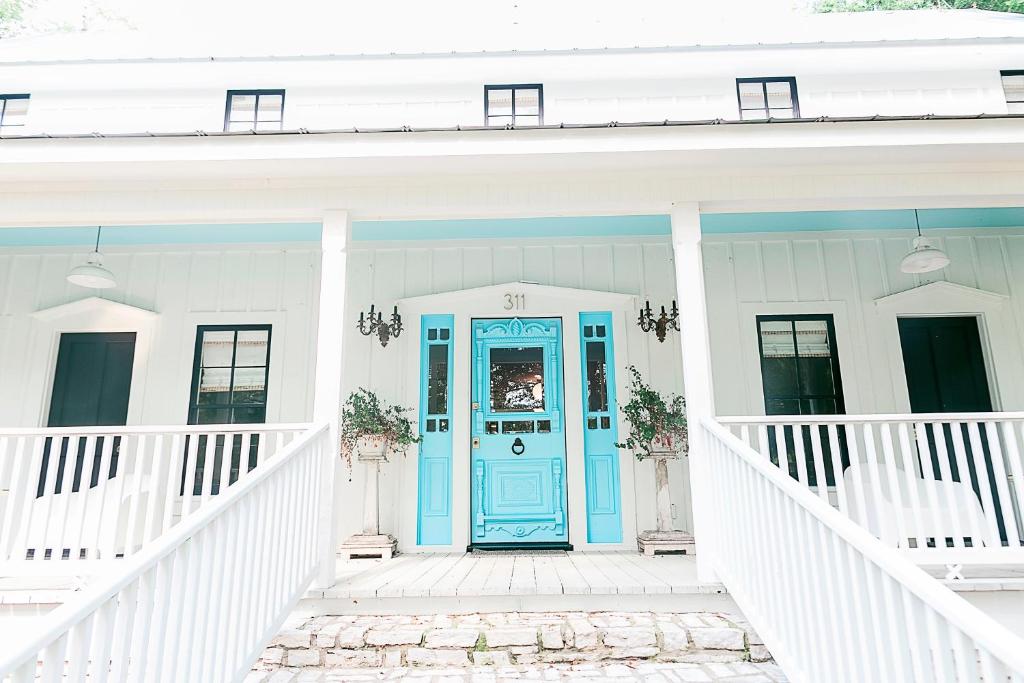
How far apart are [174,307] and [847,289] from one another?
6.33 meters

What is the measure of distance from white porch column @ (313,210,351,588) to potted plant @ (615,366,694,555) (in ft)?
7.87

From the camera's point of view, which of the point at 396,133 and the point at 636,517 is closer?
the point at 396,133

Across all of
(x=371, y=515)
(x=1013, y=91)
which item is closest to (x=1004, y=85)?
(x=1013, y=91)

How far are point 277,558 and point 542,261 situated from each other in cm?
352

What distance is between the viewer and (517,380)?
5168 millimetres

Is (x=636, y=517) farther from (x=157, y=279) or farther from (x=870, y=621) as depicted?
(x=157, y=279)

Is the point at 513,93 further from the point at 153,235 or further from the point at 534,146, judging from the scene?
the point at 153,235

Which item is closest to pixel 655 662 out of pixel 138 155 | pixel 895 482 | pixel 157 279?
pixel 895 482

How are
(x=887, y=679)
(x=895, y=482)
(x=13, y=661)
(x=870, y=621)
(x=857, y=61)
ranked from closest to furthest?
(x=13, y=661)
(x=887, y=679)
(x=870, y=621)
(x=895, y=482)
(x=857, y=61)

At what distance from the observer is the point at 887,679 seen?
1734mm

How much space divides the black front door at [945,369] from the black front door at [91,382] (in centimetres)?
724

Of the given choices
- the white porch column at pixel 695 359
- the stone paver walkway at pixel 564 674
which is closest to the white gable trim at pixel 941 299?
the white porch column at pixel 695 359

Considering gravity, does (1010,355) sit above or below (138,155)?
below

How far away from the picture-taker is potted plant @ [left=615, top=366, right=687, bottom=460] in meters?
4.74
